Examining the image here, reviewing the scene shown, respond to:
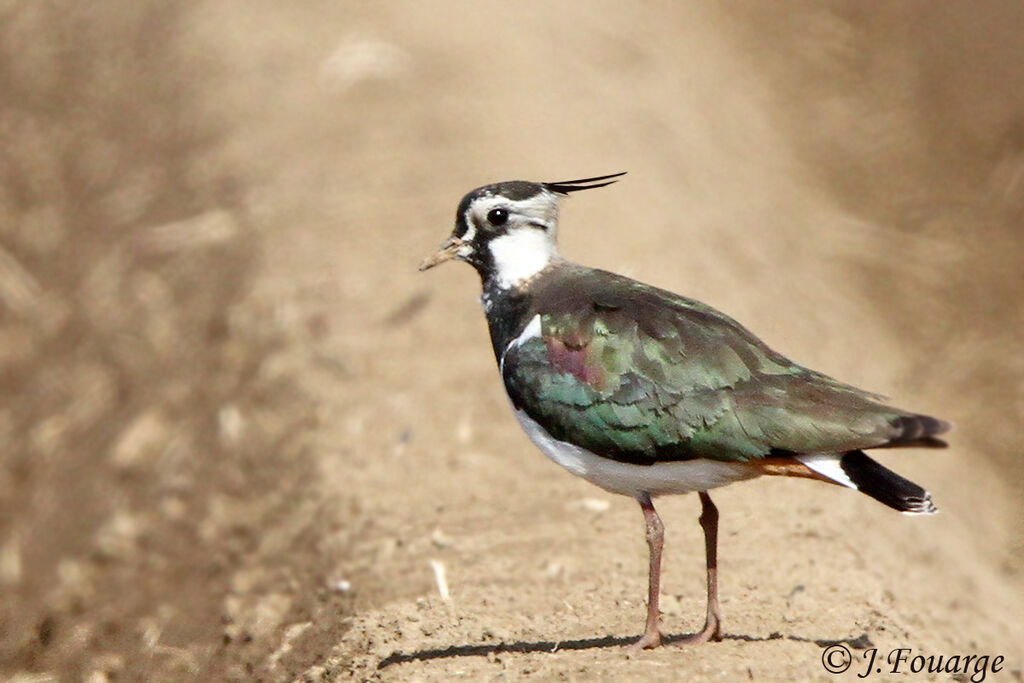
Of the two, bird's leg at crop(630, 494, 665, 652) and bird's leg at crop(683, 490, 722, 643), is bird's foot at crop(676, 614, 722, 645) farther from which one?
bird's leg at crop(630, 494, 665, 652)

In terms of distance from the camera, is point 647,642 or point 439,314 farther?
point 439,314

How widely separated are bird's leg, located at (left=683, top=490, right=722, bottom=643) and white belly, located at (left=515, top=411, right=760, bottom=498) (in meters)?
0.38

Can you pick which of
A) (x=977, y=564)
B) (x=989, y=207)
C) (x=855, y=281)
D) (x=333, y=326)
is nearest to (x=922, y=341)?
(x=855, y=281)

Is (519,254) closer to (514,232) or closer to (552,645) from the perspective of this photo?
(514,232)

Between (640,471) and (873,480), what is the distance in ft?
3.72

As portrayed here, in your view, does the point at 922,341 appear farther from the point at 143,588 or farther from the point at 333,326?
the point at 143,588

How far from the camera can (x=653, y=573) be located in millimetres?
7582

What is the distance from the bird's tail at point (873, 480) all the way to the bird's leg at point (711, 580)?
87 centimetres

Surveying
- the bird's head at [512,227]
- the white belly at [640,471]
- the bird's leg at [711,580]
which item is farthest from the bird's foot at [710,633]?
the bird's head at [512,227]

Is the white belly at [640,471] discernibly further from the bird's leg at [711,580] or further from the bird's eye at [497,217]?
the bird's eye at [497,217]

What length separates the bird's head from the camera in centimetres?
845

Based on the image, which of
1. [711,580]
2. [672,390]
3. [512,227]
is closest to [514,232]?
[512,227]

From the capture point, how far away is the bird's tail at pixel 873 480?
6.83 metres

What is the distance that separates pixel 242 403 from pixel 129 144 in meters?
4.95
